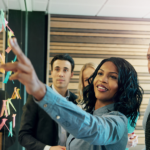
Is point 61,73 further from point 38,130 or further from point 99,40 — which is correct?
point 99,40

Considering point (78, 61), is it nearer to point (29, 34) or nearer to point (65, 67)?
point (29, 34)

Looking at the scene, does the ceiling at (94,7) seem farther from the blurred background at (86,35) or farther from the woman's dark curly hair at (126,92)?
the woman's dark curly hair at (126,92)

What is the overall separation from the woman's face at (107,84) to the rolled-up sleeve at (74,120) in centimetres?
31

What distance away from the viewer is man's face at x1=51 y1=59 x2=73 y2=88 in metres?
2.17

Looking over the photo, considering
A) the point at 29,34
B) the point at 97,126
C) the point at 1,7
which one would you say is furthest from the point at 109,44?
the point at 97,126

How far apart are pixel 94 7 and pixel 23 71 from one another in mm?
3086

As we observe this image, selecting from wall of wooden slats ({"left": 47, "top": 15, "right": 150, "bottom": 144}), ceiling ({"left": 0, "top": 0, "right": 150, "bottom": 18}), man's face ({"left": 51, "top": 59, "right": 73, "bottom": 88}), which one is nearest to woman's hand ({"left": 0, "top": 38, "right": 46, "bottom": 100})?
man's face ({"left": 51, "top": 59, "right": 73, "bottom": 88})

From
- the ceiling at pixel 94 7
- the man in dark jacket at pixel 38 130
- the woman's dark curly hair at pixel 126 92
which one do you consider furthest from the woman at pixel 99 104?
the ceiling at pixel 94 7

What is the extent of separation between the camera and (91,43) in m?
3.83

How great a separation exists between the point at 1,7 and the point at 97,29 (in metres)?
2.90

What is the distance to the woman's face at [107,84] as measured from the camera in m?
1.11

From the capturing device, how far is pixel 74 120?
702mm

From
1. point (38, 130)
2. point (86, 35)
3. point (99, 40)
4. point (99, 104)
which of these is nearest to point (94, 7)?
point (86, 35)

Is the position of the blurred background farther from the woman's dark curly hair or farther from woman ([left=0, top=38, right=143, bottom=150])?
the woman's dark curly hair
